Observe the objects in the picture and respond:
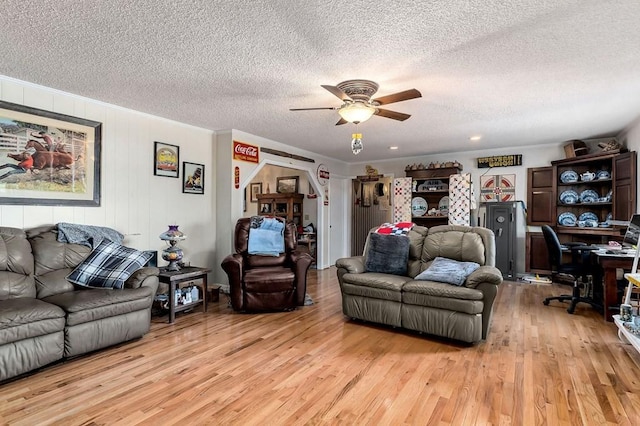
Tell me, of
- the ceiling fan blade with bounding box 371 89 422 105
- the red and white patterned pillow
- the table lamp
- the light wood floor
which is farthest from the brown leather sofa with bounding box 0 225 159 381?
the ceiling fan blade with bounding box 371 89 422 105

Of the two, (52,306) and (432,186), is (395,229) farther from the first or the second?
(52,306)

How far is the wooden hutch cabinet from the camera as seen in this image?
479cm

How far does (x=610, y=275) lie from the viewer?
3633mm

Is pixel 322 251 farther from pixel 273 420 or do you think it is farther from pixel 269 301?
pixel 273 420

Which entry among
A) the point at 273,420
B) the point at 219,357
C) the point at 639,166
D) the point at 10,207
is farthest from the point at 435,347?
the point at 10,207

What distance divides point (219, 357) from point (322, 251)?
4.28 m

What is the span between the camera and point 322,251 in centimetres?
692

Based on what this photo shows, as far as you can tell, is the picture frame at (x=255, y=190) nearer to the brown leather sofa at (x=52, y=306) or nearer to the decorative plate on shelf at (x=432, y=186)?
the decorative plate on shelf at (x=432, y=186)

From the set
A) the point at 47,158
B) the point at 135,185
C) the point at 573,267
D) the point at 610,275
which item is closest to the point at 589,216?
the point at 573,267

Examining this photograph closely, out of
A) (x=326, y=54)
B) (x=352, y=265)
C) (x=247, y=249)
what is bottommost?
(x=352, y=265)

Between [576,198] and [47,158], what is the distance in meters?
7.17

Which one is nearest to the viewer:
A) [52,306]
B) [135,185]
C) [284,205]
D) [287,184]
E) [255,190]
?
[52,306]

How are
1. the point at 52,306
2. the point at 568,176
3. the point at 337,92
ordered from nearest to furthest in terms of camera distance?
the point at 52,306
the point at 337,92
the point at 568,176

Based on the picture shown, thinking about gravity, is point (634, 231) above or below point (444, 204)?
below
